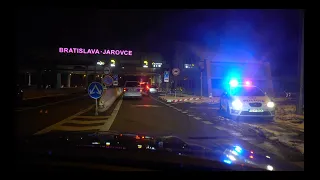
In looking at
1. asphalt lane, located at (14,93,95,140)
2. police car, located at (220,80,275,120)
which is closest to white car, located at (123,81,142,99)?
asphalt lane, located at (14,93,95,140)

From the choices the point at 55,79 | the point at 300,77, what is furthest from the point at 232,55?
the point at 55,79

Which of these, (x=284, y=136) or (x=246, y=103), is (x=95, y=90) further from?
(x=284, y=136)

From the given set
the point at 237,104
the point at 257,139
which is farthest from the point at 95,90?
the point at 257,139

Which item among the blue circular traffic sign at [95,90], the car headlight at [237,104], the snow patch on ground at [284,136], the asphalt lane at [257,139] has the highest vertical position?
the blue circular traffic sign at [95,90]

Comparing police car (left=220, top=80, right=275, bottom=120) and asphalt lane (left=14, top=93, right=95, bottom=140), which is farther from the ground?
police car (left=220, top=80, right=275, bottom=120)

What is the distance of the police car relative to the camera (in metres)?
15.3

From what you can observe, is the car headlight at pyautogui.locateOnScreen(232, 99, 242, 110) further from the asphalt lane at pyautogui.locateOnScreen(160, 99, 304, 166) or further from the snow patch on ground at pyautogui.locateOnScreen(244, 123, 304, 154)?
the snow patch on ground at pyautogui.locateOnScreen(244, 123, 304, 154)

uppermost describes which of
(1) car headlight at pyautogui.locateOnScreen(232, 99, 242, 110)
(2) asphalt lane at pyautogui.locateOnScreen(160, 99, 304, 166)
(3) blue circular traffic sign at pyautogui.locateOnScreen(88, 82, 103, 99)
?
(3) blue circular traffic sign at pyautogui.locateOnScreen(88, 82, 103, 99)

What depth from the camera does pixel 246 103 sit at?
15438mm

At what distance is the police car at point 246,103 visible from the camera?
15281mm

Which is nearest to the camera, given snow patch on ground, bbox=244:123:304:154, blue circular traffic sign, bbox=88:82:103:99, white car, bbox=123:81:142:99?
snow patch on ground, bbox=244:123:304:154

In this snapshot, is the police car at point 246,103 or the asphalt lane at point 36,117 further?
the police car at point 246,103

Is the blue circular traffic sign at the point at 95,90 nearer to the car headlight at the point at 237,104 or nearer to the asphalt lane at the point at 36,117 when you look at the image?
the asphalt lane at the point at 36,117

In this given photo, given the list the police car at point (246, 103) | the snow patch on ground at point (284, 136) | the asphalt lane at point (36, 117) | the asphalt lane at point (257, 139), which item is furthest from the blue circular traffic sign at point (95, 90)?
the snow patch on ground at point (284, 136)
